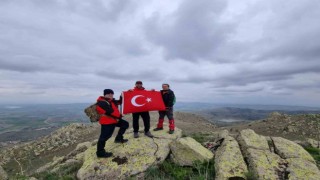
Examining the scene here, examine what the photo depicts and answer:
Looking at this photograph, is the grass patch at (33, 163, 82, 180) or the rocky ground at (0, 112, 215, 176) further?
the rocky ground at (0, 112, 215, 176)

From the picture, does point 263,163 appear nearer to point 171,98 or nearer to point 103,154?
point 171,98

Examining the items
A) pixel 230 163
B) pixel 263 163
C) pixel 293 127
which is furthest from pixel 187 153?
pixel 293 127

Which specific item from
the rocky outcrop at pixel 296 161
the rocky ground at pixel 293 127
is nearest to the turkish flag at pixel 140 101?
the rocky outcrop at pixel 296 161

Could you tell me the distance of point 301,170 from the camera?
27.0 ft

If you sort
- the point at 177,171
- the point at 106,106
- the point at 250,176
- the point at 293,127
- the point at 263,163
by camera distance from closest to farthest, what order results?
the point at 250,176 < the point at 263,163 < the point at 177,171 < the point at 106,106 < the point at 293,127

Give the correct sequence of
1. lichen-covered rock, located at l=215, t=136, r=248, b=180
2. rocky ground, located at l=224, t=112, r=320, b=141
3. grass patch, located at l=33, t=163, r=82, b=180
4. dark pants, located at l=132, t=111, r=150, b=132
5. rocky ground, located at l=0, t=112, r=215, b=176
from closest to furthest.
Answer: lichen-covered rock, located at l=215, t=136, r=248, b=180 → grass patch, located at l=33, t=163, r=82, b=180 → dark pants, located at l=132, t=111, r=150, b=132 → rocky ground, located at l=0, t=112, r=215, b=176 → rocky ground, located at l=224, t=112, r=320, b=141

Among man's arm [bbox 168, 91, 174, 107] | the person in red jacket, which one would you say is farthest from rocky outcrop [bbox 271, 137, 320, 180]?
the person in red jacket

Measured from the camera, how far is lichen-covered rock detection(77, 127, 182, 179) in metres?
9.44

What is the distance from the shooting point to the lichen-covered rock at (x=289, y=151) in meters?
9.39

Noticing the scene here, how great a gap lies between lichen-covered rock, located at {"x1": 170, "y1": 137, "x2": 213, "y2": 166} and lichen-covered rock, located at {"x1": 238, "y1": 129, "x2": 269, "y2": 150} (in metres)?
1.45

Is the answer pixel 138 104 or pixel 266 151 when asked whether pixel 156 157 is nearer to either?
pixel 138 104

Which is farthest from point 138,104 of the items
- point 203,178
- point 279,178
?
point 279,178

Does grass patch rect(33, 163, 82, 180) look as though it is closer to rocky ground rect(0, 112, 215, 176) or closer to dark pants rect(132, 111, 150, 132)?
dark pants rect(132, 111, 150, 132)

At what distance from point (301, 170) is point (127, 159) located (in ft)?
20.6
